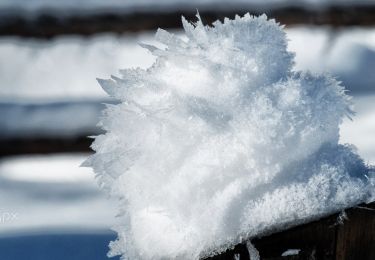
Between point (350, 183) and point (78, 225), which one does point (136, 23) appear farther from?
point (350, 183)

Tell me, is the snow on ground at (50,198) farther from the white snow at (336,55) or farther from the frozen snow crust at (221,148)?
the frozen snow crust at (221,148)

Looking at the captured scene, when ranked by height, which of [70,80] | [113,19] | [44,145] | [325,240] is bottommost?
[325,240]

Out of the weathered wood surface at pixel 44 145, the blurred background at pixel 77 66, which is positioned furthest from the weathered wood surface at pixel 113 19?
the weathered wood surface at pixel 44 145

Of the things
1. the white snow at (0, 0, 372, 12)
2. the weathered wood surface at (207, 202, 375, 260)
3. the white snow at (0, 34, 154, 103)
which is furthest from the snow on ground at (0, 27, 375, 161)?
the weathered wood surface at (207, 202, 375, 260)

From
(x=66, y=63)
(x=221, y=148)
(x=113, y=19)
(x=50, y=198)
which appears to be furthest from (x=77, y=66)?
(x=221, y=148)

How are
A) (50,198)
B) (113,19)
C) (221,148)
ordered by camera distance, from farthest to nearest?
(113,19)
(50,198)
(221,148)

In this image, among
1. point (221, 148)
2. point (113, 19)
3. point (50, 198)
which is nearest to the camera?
point (221, 148)

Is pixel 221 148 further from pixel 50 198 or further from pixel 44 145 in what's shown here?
pixel 44 145

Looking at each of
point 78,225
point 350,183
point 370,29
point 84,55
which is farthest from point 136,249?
point 370,29
